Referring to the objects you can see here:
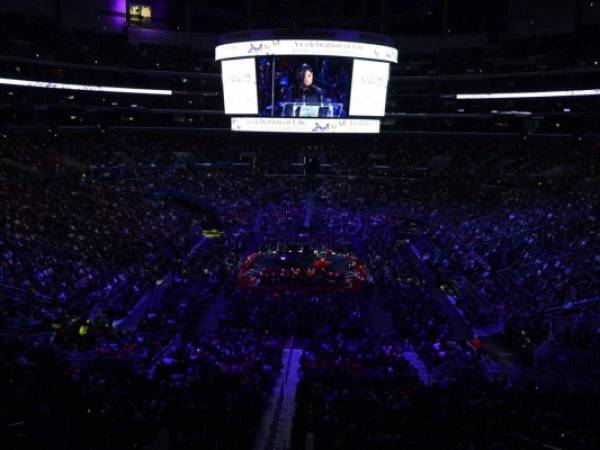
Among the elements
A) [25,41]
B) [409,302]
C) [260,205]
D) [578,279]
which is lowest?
[260,205]

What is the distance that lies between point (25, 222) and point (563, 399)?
2147 cm

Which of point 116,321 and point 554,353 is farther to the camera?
point 116,321

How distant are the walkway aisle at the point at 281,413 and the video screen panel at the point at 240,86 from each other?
21535 millimetres

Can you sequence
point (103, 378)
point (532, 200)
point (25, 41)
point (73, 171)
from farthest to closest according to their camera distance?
point (25, 41), point (73, 171), point (532, 200), point (103, 378)

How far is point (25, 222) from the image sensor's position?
24.4 meters

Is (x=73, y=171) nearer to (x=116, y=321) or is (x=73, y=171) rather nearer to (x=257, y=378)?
(x=116, y=321)

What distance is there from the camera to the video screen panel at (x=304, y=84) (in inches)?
1291

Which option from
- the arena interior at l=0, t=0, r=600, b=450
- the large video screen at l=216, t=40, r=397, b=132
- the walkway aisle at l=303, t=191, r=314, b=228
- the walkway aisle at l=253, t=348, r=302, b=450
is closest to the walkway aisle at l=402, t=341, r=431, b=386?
the arena interior at l=0, t=0, r=600, b=450

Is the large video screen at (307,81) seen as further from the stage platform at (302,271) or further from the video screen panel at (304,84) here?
the stage platform at (302,271)

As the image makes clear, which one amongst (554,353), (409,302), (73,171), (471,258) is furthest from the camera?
(73,171)

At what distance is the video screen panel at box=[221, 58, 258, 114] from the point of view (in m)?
34.2

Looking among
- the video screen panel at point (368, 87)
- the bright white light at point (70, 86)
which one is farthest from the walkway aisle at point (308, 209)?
the bright white light at point (70, 86)

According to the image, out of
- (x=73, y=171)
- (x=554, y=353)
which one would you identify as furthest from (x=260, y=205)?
(x=554, y=353)

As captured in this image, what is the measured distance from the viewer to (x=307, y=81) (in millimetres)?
32906
